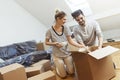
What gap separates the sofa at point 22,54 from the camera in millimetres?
3568

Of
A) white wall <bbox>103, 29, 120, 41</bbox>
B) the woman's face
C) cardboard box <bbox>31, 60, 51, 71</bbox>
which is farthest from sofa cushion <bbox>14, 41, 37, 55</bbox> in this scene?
white wall <bbox>103, 29, 120, 41</bbox>

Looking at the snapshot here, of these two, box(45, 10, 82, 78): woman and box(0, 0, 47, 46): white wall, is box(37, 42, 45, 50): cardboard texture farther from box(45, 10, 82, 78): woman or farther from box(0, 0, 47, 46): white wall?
box(45, 10, 82, 78): woman

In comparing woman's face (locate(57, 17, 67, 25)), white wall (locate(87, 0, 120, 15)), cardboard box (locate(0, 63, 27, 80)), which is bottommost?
cardboard box (locate(0, 63, 27, 80))

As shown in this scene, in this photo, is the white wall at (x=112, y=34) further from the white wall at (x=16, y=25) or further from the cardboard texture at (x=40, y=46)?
the white wall at (x=16, y=25)

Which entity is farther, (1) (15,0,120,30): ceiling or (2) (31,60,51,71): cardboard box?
(1) (15,0,120,30): ceiling

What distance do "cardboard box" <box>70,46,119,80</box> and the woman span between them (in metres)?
0.53

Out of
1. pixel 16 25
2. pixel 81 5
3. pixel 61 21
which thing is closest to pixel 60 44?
pixel 61 21

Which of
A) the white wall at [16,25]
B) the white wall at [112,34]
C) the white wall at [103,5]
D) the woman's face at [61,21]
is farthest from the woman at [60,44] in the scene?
Answer: the white wall at [112,34]

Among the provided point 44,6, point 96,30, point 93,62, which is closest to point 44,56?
point 44,6

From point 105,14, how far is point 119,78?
1.83 m

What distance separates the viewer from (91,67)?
226cm

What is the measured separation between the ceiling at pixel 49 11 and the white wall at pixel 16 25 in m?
0.16

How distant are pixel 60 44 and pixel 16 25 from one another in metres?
1.95

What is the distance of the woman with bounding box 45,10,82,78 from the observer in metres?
2.91
